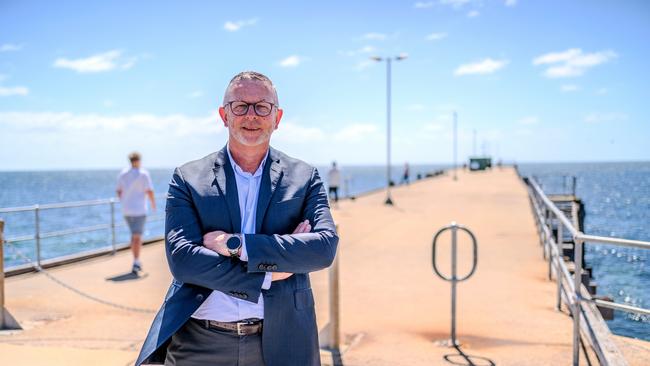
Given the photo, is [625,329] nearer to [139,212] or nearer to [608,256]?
[139,212]

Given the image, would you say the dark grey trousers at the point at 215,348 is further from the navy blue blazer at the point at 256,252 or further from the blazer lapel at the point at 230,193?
the blazer lapel at the point at 230,193

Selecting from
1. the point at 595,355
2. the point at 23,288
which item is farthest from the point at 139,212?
the point at 595,355

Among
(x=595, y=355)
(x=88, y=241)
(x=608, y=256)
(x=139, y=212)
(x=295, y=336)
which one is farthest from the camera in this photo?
(x=88, y=241)

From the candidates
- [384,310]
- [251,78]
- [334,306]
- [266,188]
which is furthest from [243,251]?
[384,310]

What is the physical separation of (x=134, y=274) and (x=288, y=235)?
659 cm

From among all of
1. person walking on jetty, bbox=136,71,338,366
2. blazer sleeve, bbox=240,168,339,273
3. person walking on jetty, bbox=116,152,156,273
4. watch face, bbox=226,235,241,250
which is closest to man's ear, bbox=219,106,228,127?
person walking on jetty, bbox=136,71,338,366

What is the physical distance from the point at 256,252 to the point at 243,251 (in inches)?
2.1

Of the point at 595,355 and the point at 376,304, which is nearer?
the point at 595,355

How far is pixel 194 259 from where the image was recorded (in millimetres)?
2057

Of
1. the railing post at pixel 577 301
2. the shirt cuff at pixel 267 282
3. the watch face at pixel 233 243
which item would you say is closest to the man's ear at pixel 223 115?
the watch face at pixel 233 243

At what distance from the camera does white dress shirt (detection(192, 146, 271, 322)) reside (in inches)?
82.5

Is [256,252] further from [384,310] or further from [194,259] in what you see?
[384,310]

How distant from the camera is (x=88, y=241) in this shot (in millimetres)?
28812

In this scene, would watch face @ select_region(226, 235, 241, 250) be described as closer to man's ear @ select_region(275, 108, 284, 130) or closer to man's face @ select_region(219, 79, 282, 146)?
man's face @ select_region(219, 79, 282, 146)
